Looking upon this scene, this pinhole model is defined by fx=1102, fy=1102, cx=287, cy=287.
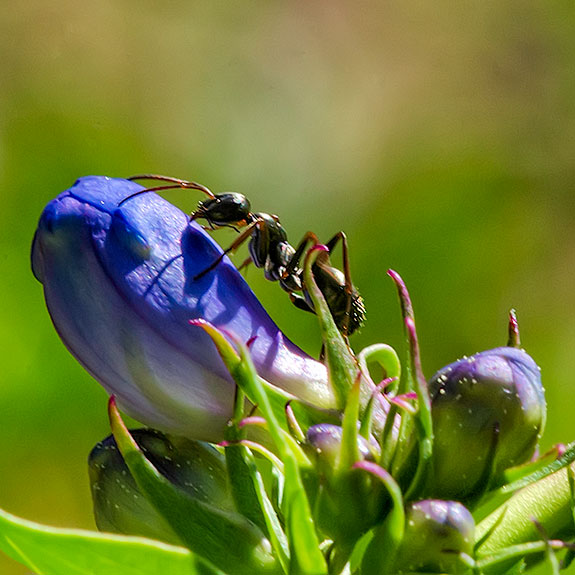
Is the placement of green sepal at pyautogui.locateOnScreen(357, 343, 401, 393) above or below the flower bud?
above

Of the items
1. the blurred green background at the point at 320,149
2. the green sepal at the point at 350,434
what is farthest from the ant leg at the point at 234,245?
the blurred green background at the point at 320,149

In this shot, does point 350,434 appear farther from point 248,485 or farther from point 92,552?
point 92,552

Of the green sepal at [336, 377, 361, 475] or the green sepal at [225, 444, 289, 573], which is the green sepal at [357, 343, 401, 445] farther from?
the green sepal at [225, 444, 289, 573]

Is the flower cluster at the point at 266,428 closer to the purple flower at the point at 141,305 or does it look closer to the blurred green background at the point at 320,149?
the purple flower at the point at 141,305

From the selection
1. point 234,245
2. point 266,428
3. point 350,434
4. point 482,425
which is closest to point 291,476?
point 350,434

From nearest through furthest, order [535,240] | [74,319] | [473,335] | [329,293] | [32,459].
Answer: [74,319], [329,293], [32,459], [473,335], [535,240]

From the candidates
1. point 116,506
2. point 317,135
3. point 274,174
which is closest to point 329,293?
point 116,506

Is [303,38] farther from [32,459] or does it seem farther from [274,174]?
[32,459]

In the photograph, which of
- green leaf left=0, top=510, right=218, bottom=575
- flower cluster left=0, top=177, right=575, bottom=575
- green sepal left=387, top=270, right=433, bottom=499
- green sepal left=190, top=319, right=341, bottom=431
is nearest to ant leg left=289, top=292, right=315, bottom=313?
flower cluster left=0, top=177, right=575, bottom=575
